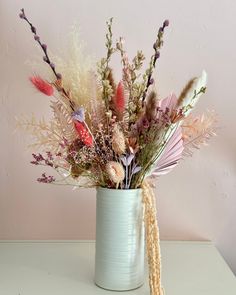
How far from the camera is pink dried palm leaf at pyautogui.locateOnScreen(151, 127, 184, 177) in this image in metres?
0.92

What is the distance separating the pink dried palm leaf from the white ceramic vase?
7cm

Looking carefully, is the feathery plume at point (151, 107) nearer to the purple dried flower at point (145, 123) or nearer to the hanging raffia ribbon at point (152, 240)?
the purple dried flower at point (145, 123)

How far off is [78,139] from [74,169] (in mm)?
65

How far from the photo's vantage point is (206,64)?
1.21 metres

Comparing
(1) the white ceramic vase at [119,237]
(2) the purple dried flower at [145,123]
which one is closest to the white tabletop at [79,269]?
(1) the white ceramic vase at [119,237]

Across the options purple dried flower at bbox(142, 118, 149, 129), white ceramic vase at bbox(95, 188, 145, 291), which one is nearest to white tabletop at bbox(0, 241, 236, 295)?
white ceramic vase at bbox(95, 188, 145, 291)

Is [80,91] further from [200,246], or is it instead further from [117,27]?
[200,246]

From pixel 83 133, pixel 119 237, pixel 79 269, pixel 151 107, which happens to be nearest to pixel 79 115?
pixel 83 133

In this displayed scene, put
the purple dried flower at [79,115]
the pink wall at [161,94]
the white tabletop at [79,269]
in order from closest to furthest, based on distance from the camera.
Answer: the purple dried flower at [79,115] → the white tabletop at [79,269] → the pink wall at [161,94]

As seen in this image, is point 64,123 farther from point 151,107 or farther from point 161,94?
point 161,94

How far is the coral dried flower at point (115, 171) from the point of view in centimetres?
88

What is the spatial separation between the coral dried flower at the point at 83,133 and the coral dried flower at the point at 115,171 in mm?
57

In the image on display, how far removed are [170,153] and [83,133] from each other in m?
0.19

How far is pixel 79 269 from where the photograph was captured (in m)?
1.05
